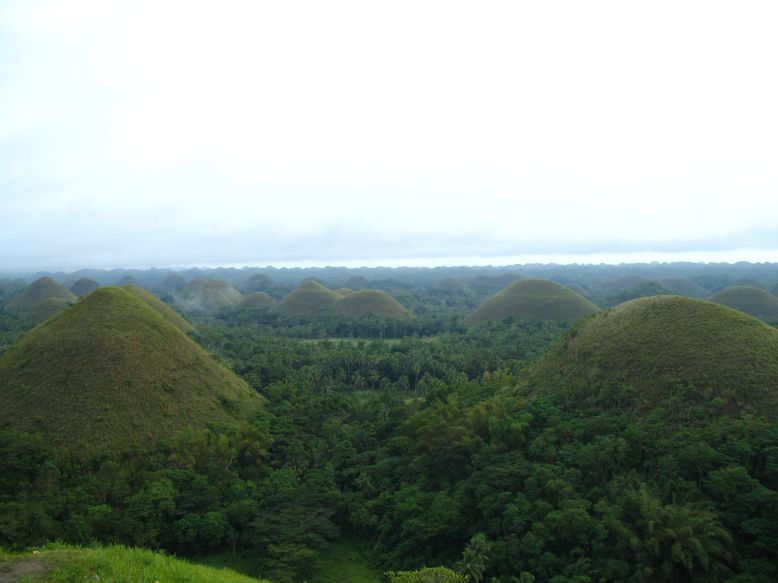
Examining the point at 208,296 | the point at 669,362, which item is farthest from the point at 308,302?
the point at 669,362

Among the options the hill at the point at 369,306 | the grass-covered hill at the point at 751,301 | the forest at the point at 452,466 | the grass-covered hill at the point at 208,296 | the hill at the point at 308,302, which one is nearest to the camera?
the forest at the point at 452,466

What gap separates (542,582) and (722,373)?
41.7 feet

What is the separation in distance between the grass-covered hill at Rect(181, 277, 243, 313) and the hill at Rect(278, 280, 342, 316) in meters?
16.5

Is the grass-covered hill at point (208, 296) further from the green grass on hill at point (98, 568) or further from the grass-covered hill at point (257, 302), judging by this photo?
the green grass on hill at point (98, 568)

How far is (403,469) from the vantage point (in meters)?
19.9

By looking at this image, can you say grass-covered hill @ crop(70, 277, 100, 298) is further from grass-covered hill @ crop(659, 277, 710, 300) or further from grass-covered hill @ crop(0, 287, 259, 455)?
grass-covered hill @ crop(659, 277, 710, 300)

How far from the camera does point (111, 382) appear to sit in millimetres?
23469

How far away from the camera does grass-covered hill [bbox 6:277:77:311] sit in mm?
79156

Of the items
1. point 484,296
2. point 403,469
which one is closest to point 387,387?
point 403,469

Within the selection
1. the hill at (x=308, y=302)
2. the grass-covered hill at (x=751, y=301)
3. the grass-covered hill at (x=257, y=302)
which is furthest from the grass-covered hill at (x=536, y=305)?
the grass-covered hill at (x=257, y=302)

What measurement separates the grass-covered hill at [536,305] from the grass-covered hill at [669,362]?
35.5 m

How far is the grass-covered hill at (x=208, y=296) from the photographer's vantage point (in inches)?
3710

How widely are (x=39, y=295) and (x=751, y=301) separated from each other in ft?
382

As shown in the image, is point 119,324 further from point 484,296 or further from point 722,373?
point 484,296
